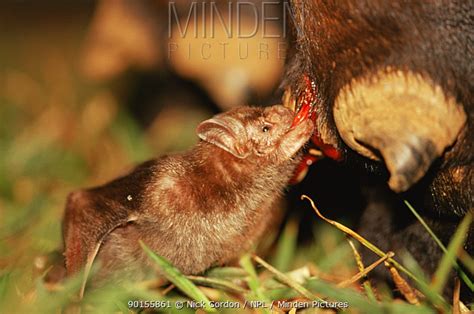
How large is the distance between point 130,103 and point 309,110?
A: 1.77 metres

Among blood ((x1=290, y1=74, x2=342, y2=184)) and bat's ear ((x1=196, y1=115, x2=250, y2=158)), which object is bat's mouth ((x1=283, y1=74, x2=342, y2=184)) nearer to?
blood ((x1=290, y1=74, x2=342, y2=184))

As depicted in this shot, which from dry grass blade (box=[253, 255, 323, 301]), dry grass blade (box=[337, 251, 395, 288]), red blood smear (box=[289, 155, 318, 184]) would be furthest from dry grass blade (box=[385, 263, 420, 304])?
red blood smear (box=[289, 155, 318, 184])

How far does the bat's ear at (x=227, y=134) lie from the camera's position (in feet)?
4.91

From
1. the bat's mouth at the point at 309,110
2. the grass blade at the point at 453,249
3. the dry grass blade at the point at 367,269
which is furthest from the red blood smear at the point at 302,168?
the grass blade at the point at 453,249

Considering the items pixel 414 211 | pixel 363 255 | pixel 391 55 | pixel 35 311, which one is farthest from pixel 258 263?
pixel 391 55

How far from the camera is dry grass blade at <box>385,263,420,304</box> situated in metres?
1.48

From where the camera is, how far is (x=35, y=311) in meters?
1.40

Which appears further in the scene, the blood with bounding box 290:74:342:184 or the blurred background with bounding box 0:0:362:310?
the blurred background with bounding box 0:0:362:310

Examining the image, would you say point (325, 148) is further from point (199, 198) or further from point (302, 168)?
point (199, 198)

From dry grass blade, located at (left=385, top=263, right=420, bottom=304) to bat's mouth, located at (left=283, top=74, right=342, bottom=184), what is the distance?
0.24 meters

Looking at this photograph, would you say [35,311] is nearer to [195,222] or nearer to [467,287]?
[195,222]

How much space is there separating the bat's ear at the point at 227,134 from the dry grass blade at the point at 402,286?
0.36 metres

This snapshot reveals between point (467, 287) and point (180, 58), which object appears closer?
point (467, 287)

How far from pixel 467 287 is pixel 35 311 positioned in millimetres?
823
